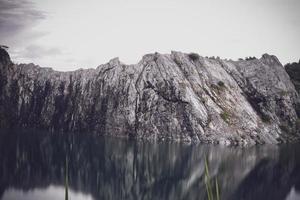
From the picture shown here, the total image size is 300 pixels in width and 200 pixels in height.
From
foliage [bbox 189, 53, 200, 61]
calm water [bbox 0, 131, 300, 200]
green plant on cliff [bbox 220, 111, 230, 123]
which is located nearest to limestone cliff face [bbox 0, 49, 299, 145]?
green plant on cliff [bbox 220, 111, 230, 123]

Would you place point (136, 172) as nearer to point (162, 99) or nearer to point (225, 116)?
point (162, 99)

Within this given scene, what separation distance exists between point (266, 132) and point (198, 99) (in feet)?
97.1

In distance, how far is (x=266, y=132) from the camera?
137m

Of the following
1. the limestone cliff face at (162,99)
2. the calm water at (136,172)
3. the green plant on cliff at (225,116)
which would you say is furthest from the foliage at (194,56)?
the calm water at (136,172)

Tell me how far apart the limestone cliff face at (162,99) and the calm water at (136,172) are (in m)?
26.7

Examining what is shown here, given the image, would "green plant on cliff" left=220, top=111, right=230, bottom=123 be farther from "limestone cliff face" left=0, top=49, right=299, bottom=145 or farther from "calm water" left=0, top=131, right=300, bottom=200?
"calm water" left=0, top=131, right=300, bottom=200

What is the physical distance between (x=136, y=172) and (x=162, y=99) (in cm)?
6620

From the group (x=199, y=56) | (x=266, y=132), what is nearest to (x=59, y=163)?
(x=266, y=132)

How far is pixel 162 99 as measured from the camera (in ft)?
452

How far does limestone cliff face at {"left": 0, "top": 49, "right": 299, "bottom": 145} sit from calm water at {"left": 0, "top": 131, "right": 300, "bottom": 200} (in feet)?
87.5

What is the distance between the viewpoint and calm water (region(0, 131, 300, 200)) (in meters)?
56.8

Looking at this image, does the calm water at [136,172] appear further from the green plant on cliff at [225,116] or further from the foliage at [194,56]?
the foliage at [194,56]

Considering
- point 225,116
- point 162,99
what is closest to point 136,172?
point 162,99

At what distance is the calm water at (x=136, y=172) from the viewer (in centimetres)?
5679
